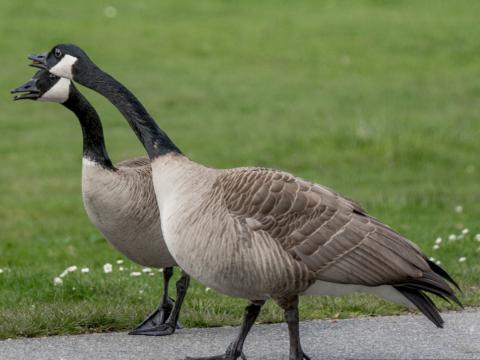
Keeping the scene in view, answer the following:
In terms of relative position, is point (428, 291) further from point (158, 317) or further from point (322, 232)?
point (158, 317)

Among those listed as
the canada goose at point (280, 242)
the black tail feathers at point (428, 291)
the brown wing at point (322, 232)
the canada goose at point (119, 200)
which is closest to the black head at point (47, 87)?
the canada goose at point (119, 200)

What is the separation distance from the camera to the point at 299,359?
197 inches

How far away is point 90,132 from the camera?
5.97 m

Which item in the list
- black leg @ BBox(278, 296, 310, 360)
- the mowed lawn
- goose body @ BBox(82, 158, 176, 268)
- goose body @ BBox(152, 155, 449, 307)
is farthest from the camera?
the mowed lawn

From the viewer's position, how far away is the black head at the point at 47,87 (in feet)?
19.3

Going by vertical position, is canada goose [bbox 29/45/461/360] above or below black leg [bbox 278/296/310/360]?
above

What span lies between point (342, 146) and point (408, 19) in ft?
29.2

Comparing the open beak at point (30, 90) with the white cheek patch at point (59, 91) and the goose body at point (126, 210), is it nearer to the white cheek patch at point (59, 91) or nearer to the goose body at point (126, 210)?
the white cheek patch at point (59, 91)

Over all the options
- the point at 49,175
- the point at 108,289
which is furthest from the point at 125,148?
the point at 108,289

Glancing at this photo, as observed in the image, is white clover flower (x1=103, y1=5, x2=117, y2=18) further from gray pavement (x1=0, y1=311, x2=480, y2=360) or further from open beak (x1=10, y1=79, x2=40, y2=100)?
gray pavement (x1=0, y1=311, x2=480, y2=360)

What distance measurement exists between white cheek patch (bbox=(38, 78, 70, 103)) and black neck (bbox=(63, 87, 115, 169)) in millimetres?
37

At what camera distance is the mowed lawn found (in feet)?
22.1

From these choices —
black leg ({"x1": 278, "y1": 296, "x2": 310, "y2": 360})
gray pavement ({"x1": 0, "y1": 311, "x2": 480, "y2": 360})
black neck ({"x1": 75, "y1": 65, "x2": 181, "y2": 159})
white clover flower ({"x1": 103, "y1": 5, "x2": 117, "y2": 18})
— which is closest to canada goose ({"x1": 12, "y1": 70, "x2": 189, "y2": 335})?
gray pavement ({"x1": 0, "y1": 311, "x2": 480, "y2": 360})

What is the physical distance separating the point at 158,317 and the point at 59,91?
154 centimetres
